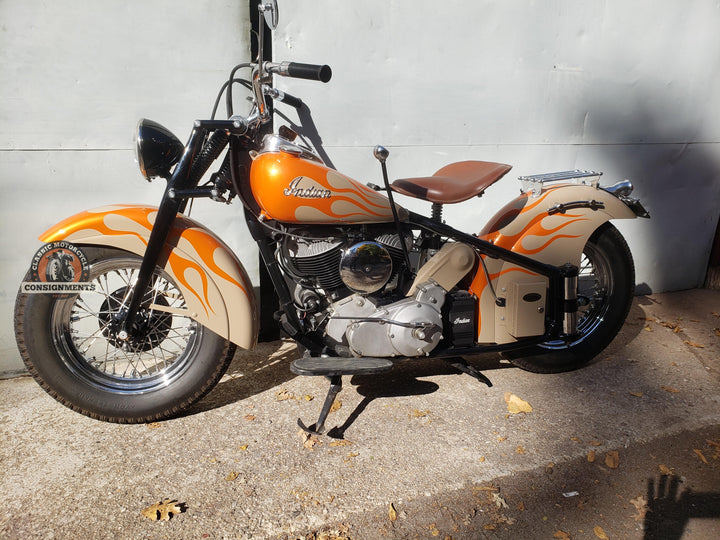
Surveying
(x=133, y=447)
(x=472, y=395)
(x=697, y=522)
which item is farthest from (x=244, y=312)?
(x=697, y=522)

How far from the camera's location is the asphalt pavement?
6.08 feet

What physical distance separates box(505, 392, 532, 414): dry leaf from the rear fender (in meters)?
0.29

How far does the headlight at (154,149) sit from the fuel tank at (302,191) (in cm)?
33

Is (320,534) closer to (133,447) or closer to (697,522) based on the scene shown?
(133,447)

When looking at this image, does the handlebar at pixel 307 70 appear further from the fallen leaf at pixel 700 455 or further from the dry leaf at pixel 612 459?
the fallen leaf at pixel 700 455

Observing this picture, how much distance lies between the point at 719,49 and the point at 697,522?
134 inches

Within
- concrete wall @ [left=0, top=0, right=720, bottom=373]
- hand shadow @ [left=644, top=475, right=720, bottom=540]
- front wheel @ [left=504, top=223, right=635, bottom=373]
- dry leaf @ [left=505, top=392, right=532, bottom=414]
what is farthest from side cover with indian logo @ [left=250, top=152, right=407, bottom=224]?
hand shadow @ [left=644, top=475, right=720, bottom=540]

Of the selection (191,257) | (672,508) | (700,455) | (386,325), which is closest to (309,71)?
(191,257)

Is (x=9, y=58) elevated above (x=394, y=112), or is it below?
above

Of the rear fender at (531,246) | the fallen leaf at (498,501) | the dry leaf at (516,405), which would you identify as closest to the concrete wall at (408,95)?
the rear fender at (531,246)

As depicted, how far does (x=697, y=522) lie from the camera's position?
6.11 feet

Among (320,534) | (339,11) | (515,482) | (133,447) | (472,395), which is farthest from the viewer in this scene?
(339,11)

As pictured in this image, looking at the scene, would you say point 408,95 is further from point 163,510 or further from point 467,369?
point 163,510

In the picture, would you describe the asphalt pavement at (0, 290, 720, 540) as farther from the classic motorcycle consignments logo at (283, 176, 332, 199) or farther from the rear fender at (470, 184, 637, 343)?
the classic motorcycle consignments logo at (283, 176, 332, 199)
